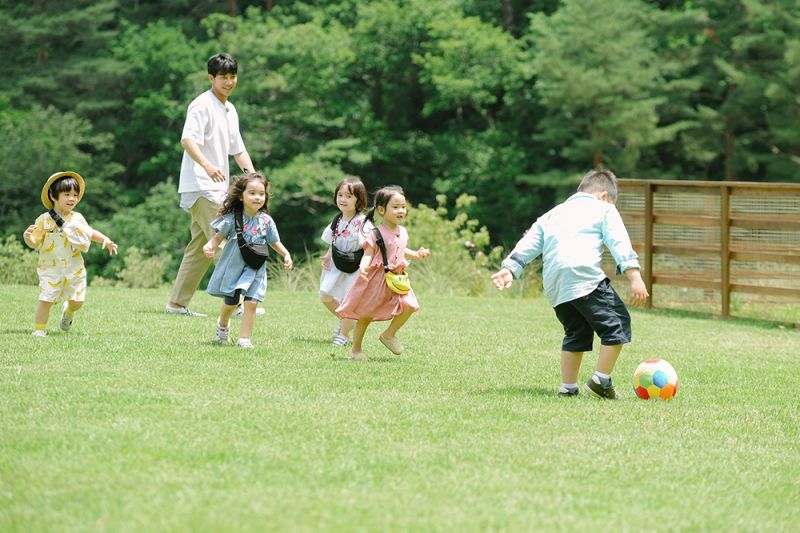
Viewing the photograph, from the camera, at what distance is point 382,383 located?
7418mm

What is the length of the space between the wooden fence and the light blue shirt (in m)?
6.84

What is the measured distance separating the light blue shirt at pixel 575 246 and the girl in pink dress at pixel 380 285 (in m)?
1.29

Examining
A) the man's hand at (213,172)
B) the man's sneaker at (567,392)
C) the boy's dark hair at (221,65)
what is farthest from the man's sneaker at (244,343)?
the boy's dark hair at (221,65)

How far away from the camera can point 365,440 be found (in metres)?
5.69

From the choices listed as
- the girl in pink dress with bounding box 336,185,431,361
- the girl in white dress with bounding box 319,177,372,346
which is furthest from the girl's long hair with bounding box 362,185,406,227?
the girl in white dress with bounding box 319,177,372,346

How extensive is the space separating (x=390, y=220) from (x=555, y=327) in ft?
12.7

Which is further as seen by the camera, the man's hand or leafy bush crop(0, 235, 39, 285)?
leafy bush crop(0, 235, 39, 285)

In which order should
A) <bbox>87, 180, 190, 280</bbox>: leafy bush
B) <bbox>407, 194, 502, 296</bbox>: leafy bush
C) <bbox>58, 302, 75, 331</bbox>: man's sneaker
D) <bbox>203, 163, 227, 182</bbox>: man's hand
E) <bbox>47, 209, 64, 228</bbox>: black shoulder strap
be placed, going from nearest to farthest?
<bbox>47, 209, 64, 228</bbox>: black shoulder strap < <bbox>58, 302, 75, 331</bbox>: man's sneaker < <bbox>203, 163, 227, 182</bbox>: man's hand < <bbox>407, 194, 502, 296</bbox>: leafy bush < <bbox>87, 180, 190, 280</bbox>: leafy bush

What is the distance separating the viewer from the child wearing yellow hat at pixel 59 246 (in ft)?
29.3

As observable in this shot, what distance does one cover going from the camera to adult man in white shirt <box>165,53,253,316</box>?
34.5ft

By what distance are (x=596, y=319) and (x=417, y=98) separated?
3585 centimetres

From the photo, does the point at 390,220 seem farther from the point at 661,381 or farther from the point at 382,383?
the point at 661,381

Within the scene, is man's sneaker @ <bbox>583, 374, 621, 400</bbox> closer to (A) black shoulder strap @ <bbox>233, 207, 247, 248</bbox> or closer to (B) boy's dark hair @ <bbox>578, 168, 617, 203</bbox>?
(B) boy's dark hair @ <bbox>578, 168, 617, 203</bbox>

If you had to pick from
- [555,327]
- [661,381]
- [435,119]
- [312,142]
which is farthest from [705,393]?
[435,119]
